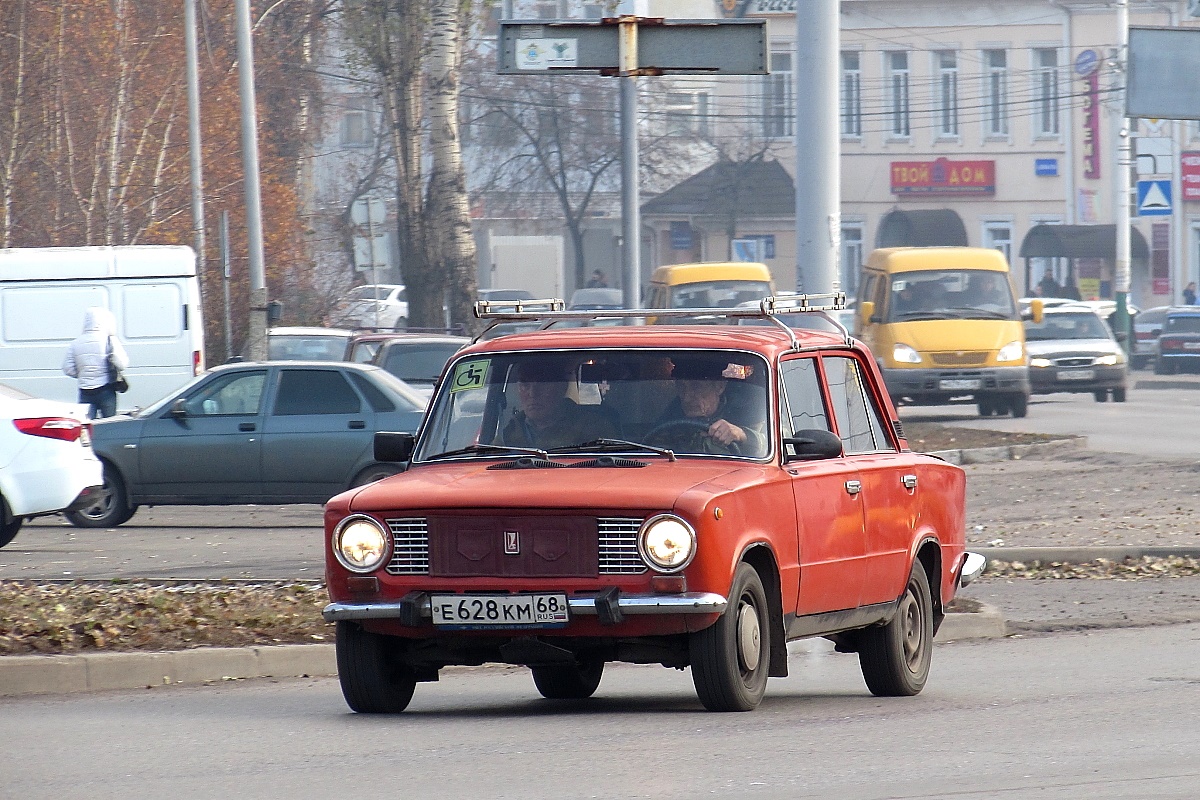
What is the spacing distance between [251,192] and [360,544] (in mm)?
21085

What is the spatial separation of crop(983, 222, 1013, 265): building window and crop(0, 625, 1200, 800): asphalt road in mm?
57347

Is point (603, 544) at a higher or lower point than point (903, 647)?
higher

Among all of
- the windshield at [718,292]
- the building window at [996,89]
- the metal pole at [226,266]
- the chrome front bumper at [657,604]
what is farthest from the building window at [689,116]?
the chrome front bumper at [657,604]

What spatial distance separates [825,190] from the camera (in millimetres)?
19297

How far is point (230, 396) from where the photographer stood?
17.7m

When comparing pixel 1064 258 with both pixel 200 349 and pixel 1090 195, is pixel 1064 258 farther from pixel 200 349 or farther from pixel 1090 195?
pixel 200 349

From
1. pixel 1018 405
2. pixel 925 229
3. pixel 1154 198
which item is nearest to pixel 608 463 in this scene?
pixel 1018 405

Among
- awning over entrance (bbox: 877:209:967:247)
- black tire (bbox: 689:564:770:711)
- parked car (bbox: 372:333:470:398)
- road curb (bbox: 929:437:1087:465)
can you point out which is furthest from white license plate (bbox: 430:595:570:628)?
awning over entrance (bbox: 877:209:967:247)

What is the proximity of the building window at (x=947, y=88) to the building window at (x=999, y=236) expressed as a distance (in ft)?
10.8

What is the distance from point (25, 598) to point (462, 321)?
1885 cm

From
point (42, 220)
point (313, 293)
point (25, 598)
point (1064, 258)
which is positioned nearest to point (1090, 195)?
point (1064, 258)

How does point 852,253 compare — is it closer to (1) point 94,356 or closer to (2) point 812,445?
(1) point 94,356

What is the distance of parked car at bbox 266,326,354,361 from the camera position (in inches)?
1198

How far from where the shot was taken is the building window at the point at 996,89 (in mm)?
Result: 65438
